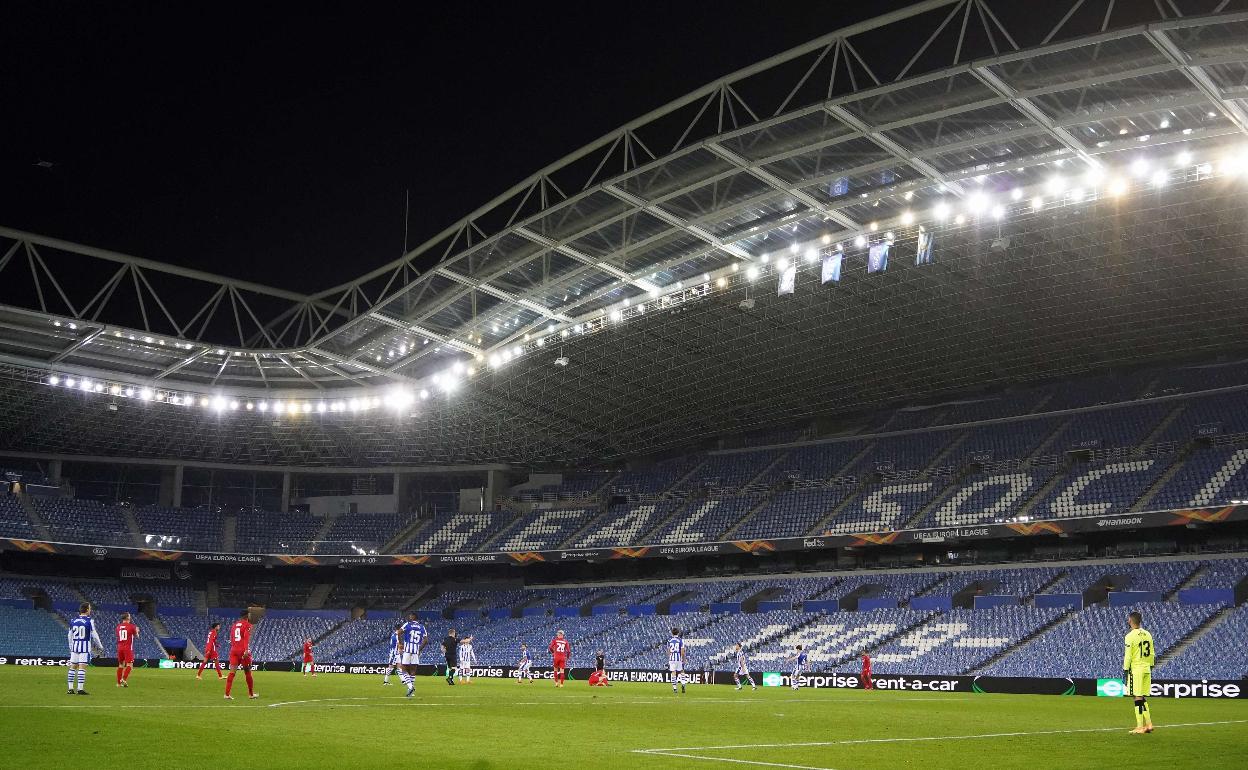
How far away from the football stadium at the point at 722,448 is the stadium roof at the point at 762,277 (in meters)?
0.22

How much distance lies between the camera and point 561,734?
17594mm

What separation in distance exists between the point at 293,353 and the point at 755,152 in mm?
26396

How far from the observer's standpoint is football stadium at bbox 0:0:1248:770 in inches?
1032

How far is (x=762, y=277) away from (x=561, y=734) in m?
29.2

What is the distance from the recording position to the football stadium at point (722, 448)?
2622 cm

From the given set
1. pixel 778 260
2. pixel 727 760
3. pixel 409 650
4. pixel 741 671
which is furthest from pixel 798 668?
pixel 727 760

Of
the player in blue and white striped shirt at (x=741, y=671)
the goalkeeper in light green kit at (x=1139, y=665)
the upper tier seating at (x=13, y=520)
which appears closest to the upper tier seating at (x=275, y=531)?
the upper tier seating at (x=13, y=520)

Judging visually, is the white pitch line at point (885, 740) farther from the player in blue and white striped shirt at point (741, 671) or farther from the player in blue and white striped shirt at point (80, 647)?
the player in blue and white striped shirt at point (741, 671)

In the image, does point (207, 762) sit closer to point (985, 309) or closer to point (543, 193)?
point (543, 193)

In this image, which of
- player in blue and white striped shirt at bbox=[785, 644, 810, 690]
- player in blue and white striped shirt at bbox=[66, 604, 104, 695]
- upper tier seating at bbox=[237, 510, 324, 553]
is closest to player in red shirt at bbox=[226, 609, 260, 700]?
player in blue and white striped shirt at bbox=[66, 604, 104, 695]

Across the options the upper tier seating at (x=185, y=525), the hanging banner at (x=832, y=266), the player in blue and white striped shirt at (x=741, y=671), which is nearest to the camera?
the hanging banner at (x=832, y=266)

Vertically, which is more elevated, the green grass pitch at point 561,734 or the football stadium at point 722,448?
the football stadium at point 722,448

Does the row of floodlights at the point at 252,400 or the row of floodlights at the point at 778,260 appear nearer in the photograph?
the row of floodlights at the point at 778,260

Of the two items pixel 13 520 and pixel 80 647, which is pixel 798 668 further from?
pixel 13 520
